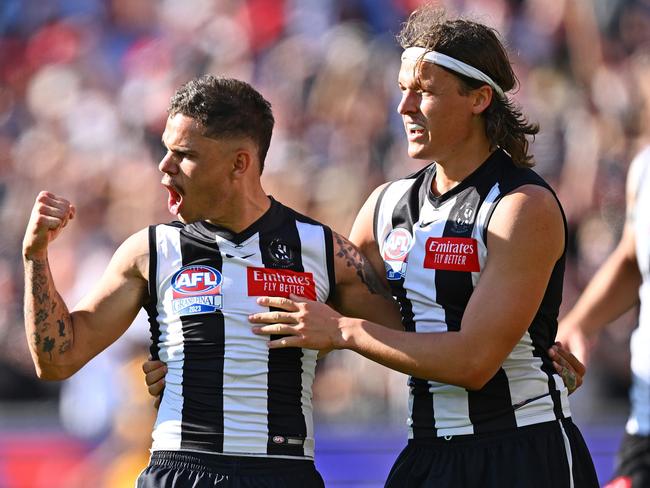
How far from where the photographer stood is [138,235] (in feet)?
12.2

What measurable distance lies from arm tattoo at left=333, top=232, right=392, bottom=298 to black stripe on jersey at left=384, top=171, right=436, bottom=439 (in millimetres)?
57

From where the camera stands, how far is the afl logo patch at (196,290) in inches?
142

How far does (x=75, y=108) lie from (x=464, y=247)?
6130 mm

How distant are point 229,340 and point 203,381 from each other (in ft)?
0.49

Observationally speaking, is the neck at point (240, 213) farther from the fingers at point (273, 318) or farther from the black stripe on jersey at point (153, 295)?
the fingers at point (273, 318)

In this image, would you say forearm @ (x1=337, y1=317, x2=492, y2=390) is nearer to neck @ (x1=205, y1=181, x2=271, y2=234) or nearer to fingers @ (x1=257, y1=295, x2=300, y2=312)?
fingers @ (x1=257, y1=295, x2=300, y2=312)

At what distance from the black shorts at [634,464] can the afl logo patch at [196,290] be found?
1777 mm

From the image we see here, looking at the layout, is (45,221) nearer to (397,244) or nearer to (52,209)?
(52,209)

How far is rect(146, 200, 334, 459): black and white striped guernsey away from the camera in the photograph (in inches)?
140

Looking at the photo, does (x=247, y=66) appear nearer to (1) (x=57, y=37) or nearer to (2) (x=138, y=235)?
(1) (x=57, y=37)

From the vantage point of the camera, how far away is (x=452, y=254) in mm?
3551

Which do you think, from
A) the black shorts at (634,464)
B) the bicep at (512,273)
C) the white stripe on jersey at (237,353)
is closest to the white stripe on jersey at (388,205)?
the white stripe on jersey at (237,353)

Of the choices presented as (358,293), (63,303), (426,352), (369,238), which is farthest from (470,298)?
(63,303)

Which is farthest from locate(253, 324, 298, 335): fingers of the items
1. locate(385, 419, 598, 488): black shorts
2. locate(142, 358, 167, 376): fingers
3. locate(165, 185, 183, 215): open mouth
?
locate(385, 419, 598, 488): black shorts
